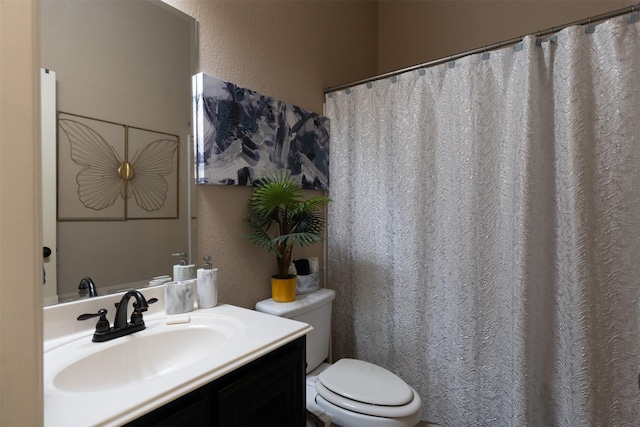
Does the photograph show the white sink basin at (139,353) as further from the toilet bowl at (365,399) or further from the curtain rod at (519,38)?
the curtain rod at (519,38)

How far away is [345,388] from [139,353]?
0.77 meters

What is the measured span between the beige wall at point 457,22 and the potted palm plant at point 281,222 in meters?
1.59

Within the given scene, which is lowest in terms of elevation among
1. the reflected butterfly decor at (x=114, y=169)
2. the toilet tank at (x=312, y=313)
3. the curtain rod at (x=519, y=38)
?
the toilet tank at (x=312, y=313)

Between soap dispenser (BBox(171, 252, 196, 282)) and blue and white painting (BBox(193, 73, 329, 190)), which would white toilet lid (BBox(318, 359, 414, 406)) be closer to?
soap dispenser (BBox(171, 252, 196, 282))

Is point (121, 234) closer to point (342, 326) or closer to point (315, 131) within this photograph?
point (315, 131)

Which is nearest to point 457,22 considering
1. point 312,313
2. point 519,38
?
point 519,38

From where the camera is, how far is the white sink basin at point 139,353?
765 millimetres

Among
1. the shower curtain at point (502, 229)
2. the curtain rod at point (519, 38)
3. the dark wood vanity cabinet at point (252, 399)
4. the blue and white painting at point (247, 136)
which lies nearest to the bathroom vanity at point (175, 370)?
the dark wood vanity cabinet at point (252, 399)

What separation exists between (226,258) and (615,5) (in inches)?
95.3

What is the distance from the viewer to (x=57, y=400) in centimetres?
59

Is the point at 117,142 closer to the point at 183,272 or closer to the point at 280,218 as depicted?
the point at 183,272

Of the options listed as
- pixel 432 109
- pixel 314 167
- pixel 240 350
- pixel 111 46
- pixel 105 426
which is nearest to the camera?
pixel 105 426

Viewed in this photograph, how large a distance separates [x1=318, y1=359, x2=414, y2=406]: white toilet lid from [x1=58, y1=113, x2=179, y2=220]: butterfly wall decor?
0.93m

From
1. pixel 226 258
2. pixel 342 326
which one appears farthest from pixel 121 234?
pixel 342 326
